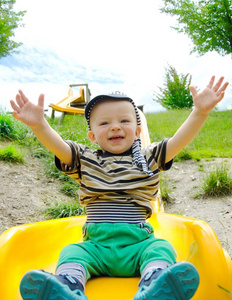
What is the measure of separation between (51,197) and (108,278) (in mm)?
1922

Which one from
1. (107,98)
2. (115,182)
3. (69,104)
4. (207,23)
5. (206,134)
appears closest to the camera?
(115,182)

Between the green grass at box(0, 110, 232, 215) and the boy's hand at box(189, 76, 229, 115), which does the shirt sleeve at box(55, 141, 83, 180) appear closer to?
the boy's hand at box(189, 76, 229, 115)

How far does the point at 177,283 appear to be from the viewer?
84cm

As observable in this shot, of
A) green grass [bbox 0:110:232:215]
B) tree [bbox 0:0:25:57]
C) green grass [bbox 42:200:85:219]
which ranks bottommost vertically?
green grass [bbox 42:200:85:219]

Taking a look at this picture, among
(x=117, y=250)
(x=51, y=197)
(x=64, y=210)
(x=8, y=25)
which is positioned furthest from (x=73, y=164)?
(x=8, y=25)

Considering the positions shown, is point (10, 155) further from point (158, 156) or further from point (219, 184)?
point (158, 156)

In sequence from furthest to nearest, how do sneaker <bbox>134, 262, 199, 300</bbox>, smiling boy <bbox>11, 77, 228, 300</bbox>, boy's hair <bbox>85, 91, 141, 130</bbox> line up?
boy's hair <bbox>85, 91, 141, 130</bbox>, smiling boy <bbox>11, 77, 228, 300</bbox>, sneaker <bbox>134, 262, 199, 300</bbox>

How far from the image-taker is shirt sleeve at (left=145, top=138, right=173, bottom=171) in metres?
1.41

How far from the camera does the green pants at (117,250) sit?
112 cm

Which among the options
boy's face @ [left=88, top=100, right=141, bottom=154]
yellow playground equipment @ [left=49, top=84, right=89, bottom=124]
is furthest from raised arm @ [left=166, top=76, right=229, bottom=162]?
yellow playground equipment @ [left=49, top=84, right=89, bottom=124]

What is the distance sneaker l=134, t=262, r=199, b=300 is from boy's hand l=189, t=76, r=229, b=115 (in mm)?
681

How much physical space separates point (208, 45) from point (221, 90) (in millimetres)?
8983

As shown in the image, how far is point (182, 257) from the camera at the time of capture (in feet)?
4.35

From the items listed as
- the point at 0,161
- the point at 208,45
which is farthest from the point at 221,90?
the point at 208,45
